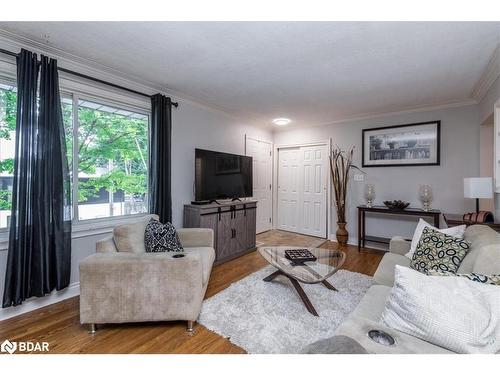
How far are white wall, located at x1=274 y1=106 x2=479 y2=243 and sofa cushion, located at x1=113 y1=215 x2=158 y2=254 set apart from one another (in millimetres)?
3595

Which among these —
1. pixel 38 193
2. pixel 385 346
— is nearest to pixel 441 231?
pixel 385 346

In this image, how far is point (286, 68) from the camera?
98.7 inches

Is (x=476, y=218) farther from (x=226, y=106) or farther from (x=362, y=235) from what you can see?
(x=226, y=106)

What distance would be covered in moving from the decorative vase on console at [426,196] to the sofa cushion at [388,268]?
1813 millimetres

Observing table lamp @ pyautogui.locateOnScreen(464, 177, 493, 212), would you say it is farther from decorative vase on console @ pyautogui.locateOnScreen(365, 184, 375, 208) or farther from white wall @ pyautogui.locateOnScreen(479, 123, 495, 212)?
decorative vase on console @ pyautogui.locateOnScreen(365, 184, 375, 208)

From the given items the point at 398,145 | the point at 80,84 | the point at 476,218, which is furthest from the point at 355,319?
the point at 398,145

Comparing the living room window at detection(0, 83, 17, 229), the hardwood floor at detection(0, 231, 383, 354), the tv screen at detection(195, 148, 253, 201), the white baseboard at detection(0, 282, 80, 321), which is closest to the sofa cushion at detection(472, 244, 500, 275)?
the hardwood floor at detection(0, 231, 383, 354)

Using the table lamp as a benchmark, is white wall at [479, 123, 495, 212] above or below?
above

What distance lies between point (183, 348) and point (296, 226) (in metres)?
3.85

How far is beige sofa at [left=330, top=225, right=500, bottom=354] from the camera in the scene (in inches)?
38.1

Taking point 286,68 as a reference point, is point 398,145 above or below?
below

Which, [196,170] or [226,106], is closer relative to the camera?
[196,170]
